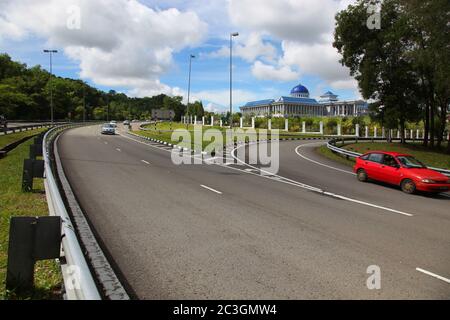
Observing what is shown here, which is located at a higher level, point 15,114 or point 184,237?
point 15,114

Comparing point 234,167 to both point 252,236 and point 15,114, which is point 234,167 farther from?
point 15,114

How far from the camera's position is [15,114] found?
291 feet

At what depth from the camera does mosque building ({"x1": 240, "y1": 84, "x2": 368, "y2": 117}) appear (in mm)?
161250

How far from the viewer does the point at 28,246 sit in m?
4.65

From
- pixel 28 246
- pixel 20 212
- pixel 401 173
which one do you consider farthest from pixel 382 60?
pixel 28 246

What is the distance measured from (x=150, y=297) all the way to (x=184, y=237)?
2.60m

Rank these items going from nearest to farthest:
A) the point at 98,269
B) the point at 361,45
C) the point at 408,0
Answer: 1. the point at 98,269
2. the point at 408,0
3. the point at 361,45

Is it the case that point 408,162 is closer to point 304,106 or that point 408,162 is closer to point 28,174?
point 28,174

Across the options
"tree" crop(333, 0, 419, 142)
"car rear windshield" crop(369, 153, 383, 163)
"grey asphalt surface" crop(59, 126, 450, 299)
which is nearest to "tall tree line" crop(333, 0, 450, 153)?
"tree" crop(333, 0, 419, 142)

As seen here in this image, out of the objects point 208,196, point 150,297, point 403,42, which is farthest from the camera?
point 403,42

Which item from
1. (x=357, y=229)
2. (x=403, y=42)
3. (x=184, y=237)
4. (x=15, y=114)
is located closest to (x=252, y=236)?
(x=184, y=237)

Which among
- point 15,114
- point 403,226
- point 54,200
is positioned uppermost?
point 15,114

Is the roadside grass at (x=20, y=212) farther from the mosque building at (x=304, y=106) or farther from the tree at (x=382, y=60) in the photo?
the mosque building at (x=304, y=106)

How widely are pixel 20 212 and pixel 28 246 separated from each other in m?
4.34
